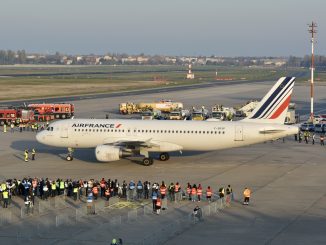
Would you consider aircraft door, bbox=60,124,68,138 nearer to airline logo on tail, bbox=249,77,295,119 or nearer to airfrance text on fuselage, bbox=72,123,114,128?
airfrance text on fuselage, bbox=72,123,114,128

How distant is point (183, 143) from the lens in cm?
5728

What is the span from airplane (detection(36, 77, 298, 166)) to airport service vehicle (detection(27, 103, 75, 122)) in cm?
3933

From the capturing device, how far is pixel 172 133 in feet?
188

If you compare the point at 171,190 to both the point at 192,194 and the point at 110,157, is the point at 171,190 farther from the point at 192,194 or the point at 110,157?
the point at 110,157

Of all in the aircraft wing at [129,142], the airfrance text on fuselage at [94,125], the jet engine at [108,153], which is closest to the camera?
the jet engine at [108,153]

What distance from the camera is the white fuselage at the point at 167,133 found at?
5644 cm

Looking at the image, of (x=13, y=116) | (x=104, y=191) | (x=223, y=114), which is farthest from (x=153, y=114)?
(x=104, y=191)

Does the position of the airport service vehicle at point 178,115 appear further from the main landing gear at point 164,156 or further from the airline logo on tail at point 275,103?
the airline logo on tail at point 275,103

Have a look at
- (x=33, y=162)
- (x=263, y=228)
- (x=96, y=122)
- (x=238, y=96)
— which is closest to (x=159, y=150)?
(x=96, y=122)

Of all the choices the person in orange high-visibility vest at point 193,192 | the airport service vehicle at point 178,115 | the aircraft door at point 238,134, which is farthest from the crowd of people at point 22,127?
the person in orange high-visibility vest at point 193,192

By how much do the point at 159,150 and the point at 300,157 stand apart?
13.5 m

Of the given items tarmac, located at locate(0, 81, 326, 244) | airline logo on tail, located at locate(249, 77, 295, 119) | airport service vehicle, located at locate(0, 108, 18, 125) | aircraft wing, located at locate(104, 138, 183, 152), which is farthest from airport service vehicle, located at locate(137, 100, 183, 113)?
aircraft wing, located at locate(104, 138, 183, 152)

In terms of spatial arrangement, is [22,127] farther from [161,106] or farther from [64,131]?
[161,106]

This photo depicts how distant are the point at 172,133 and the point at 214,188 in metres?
11.5
